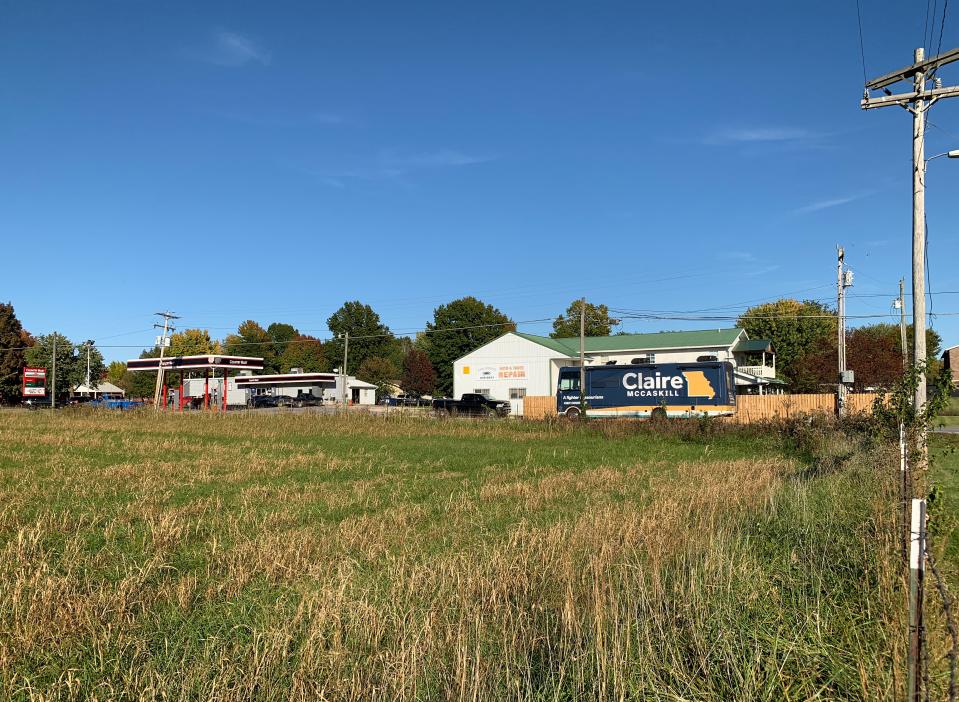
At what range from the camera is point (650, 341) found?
58.6 metres

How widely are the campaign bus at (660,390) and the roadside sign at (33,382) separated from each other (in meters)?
60.6

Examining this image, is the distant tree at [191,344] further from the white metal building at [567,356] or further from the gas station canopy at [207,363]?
the white metal building at [567,356]

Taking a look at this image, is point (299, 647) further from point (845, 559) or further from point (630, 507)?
point (630, 507)

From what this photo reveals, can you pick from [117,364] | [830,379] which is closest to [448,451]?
[830,379]

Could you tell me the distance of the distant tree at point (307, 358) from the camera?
11100 cm

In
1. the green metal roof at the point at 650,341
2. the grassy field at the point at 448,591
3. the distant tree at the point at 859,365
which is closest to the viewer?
the grassy field at the point at 448,591

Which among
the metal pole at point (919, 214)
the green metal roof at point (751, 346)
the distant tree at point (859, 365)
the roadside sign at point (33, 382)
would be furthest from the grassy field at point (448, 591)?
the roadside sign at point (33, 382)

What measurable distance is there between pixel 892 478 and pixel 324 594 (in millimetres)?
8168

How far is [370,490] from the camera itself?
1241 cm

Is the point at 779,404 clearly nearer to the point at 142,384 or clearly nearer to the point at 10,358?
the point at 10,358

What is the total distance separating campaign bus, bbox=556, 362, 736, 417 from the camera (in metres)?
34.3

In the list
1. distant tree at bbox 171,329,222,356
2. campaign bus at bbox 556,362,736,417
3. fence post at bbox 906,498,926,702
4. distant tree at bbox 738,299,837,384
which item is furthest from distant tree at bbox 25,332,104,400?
fence post at bbox 906,498,926,702

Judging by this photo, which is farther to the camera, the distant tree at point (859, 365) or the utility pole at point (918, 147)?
the distant tree at point (859, 365)

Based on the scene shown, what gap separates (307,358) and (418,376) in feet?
109
